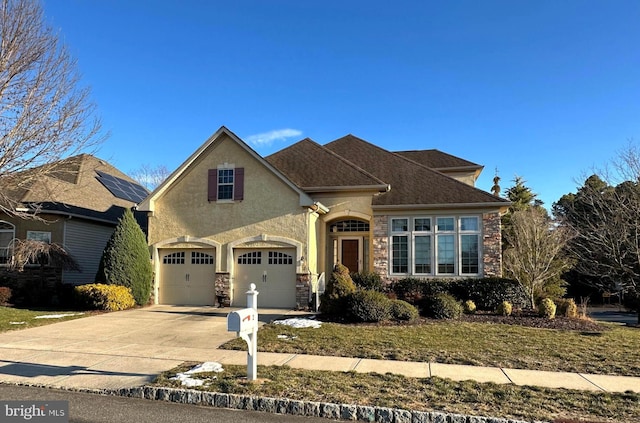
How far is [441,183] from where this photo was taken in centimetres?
1827

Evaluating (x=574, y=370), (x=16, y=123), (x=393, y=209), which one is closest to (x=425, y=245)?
(x=393, y=209)

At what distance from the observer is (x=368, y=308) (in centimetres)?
1273

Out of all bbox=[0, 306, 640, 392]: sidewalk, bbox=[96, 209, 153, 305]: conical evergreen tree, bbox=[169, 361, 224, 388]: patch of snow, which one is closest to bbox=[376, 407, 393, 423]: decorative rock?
bbox=[0, 306, 640, 392]: sidewalk

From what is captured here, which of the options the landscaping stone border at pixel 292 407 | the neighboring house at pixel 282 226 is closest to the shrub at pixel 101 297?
the neighboring house at pixel 282 226

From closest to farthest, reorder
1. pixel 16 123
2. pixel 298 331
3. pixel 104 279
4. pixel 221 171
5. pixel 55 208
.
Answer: pixel 298 331 < pixel 16 123 < pixel 104 279 < pixel 221 171 < pixel 55 208

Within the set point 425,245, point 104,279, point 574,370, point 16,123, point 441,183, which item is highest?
point 16,123

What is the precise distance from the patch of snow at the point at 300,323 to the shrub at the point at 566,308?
27.6ft

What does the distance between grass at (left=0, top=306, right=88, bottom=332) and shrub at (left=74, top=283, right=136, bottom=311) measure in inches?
20.7

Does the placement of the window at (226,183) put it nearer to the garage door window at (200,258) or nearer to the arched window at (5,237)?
the garage door window at (200,258)

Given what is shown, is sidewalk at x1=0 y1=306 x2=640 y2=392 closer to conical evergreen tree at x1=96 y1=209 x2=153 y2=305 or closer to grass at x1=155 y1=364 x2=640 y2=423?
grass at x1=155 y1=364 x2=640 y2=423

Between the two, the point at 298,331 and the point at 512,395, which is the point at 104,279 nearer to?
the point at 298,331

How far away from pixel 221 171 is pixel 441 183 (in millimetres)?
8960

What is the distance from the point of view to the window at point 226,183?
17.1 metres

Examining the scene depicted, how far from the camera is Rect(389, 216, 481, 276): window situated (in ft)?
56.1
